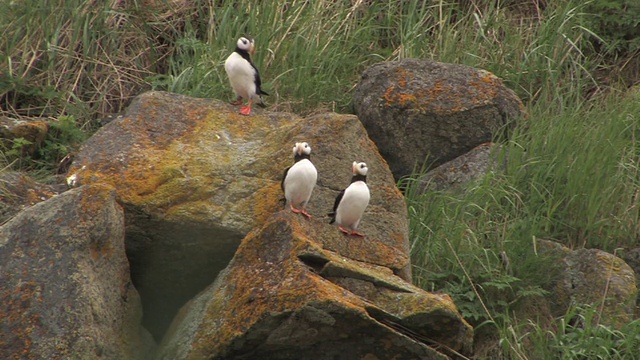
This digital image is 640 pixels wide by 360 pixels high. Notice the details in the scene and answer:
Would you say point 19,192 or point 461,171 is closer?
point 19,192

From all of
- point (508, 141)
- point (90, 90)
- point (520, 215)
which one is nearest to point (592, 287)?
point (520, 215)

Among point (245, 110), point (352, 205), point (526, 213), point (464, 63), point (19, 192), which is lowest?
point (526, 213)

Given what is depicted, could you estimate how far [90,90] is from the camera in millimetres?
8945

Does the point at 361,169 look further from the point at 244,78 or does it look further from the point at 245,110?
the point at 244,78

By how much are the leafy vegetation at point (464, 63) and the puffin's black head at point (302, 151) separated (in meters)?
1.36

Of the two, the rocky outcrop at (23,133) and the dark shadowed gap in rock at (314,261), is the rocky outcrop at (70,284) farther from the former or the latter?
the rocky outcrop at (23,133)

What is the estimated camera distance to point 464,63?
943cm

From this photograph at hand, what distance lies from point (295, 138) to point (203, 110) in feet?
2.62

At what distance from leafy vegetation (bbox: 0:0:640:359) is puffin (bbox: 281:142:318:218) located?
132 cm

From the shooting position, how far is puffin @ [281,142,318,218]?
6059 mm

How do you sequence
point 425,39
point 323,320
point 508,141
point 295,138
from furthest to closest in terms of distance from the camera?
point 425,39, point 508,141, point 295,138, point 323,320

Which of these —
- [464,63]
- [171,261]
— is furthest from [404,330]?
[464,63]

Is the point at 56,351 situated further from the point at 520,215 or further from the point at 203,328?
the point at 520,215

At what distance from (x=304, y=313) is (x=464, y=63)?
483 cm
